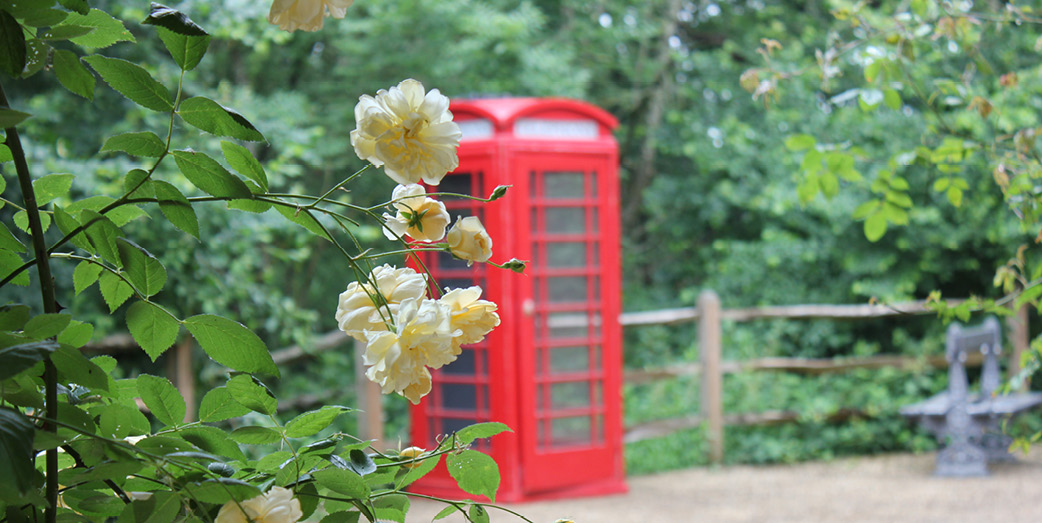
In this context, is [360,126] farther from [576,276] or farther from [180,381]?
[576,276]

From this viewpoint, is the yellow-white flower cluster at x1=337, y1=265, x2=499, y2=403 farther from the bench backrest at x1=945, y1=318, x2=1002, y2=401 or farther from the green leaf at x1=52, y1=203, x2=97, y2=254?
the bench backrest at x1=945, y1=318, x2=1002, y2=401

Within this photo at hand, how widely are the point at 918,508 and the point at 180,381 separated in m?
3.19

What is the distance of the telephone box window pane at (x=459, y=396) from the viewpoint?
4.44m

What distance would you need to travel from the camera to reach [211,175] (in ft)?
1.90

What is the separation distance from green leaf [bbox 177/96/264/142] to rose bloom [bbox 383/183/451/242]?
11 cm

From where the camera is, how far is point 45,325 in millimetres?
537

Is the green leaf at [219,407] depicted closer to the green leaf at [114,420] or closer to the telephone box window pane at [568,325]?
the green leaf at [114,420]

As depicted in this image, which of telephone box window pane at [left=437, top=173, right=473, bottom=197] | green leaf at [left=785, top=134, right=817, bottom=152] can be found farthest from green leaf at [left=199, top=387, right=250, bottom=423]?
telephone box window pane at [left=437, top=173, right=473, bottom=197]

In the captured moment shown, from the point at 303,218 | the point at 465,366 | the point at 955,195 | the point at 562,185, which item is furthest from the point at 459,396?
the point at 303,218

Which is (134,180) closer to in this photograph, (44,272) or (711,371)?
(44,272)

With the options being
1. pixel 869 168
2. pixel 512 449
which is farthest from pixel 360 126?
pixel 869 168

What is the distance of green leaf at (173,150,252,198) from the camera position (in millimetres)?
573

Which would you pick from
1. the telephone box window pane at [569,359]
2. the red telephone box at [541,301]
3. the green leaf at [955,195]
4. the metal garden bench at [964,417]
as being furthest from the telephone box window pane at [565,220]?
the green leaf at [955,195]

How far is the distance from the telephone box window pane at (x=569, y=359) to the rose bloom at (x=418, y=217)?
150 inches
